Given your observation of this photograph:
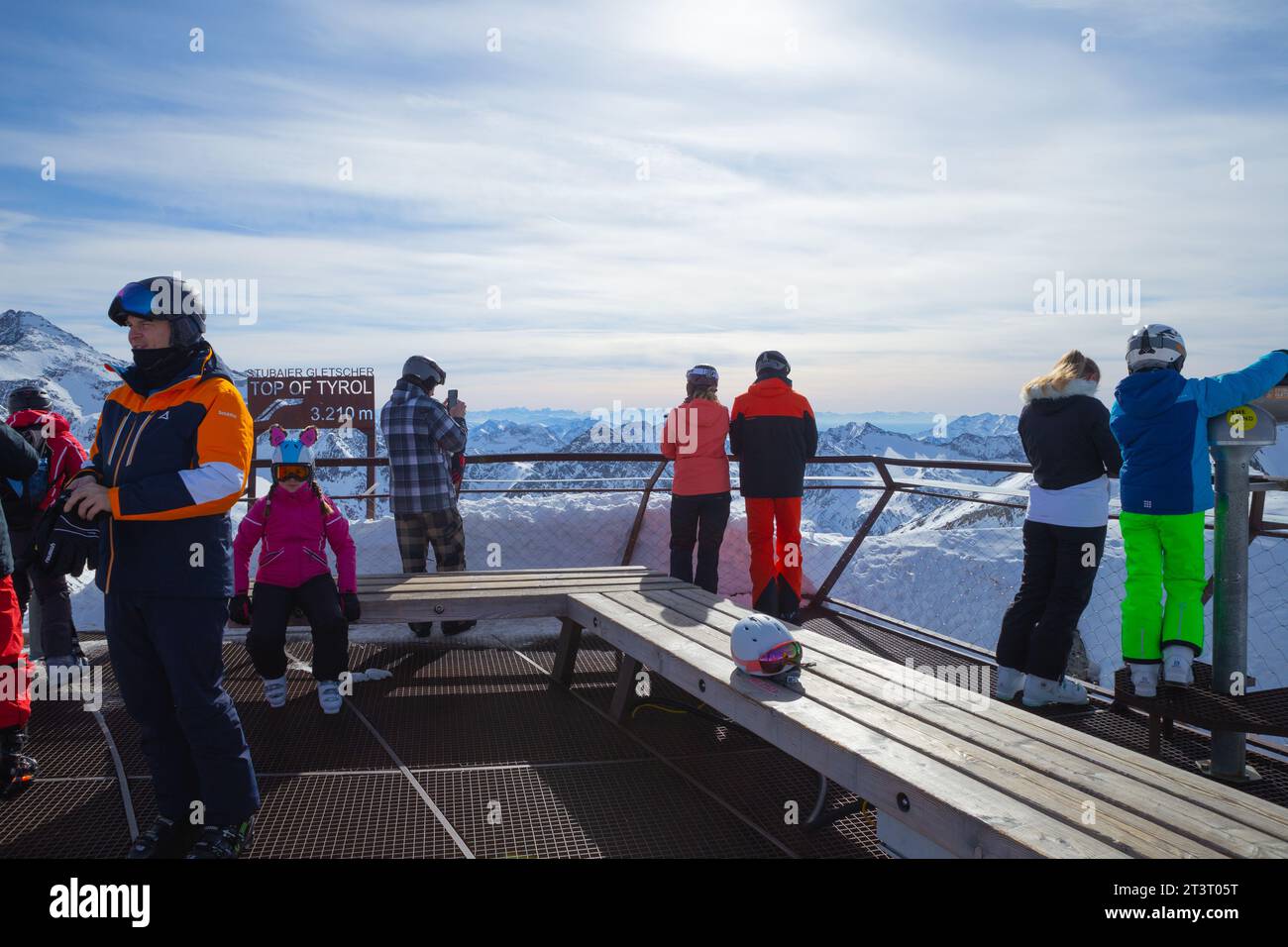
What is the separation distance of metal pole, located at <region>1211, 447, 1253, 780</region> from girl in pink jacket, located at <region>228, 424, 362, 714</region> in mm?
3828

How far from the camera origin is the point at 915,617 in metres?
15.0

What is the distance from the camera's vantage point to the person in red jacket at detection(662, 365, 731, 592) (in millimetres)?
5992

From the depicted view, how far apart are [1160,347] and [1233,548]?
93 centimetres

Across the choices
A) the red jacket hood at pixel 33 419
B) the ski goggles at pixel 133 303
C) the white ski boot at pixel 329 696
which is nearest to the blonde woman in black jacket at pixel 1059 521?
the white ski boot at pixel 329 696

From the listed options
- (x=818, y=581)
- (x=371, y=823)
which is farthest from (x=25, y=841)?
(x=818, y=581)

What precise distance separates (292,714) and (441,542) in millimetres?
1694

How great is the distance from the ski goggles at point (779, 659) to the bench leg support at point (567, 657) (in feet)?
6.45

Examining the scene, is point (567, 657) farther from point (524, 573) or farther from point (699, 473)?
point (699, 473)

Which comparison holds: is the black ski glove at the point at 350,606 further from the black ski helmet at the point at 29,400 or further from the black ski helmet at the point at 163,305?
the black ski helmet at the point at 29,400

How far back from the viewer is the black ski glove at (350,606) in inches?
173

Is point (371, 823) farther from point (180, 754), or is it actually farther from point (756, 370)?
point (756, 370)

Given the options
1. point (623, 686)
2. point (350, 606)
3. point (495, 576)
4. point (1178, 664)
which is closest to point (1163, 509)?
point (1178, 664)

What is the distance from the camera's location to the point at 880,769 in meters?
2.36

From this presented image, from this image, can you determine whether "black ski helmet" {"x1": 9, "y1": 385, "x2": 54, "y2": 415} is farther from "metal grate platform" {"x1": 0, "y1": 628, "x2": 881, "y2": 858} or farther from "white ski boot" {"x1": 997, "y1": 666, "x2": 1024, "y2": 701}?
"white ski boot" {"x1": 997, "y1": 666, "x2": 1024, "y2": 701}
